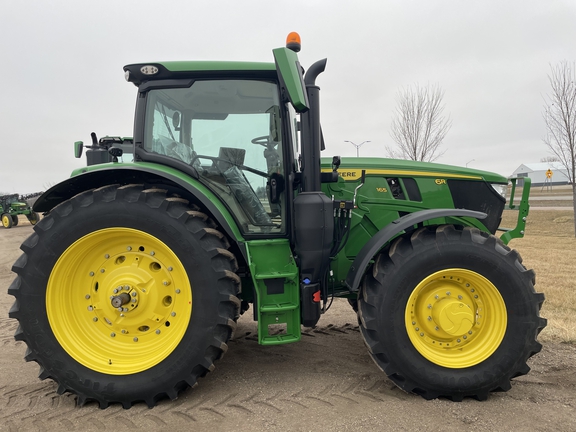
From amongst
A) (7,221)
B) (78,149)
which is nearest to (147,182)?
Answer: (78,149)

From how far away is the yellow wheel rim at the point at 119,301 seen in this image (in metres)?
2.49

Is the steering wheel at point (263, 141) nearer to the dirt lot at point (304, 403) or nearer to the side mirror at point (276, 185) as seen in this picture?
the side mirror at point (276, 185)

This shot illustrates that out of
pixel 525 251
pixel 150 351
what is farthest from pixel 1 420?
pixel 525 251

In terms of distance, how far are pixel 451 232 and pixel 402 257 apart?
40 centimetres

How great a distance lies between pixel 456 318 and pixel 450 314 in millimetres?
49

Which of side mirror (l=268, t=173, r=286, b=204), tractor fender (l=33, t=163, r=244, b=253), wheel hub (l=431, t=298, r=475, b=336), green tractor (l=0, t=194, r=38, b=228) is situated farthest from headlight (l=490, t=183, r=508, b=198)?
green tractor (l=0, t=194, r=38, b=228)

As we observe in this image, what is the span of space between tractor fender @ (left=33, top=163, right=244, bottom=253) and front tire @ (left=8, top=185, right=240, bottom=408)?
11cm

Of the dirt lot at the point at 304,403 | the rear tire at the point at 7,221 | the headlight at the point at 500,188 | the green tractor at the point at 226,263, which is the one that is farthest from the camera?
the rear tire at the point at 7,221

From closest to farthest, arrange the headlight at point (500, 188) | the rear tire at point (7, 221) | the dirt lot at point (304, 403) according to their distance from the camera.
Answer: the dirt lot at point (304, 403), the headlight at point (500, 188), the rear tire at point (7, 221)

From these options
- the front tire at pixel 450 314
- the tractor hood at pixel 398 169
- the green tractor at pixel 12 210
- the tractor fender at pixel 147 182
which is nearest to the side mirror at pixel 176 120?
the tractor fender at pixel 147 182

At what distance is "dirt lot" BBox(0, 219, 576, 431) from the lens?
2189mm

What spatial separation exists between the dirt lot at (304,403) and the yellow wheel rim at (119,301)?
353mm

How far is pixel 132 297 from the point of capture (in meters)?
2.54

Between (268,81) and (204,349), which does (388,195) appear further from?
(204,349)
